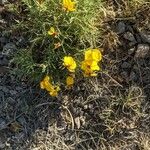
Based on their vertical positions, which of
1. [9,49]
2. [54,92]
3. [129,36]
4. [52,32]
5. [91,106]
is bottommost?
[91,106]

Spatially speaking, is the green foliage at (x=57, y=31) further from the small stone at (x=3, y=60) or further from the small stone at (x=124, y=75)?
the small stone at (x=124, y=75)

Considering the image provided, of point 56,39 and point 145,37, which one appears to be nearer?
point 56,39

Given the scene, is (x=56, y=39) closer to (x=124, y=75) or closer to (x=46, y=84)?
(x=46, y=84)

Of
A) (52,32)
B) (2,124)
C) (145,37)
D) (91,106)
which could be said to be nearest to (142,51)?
(145,37)

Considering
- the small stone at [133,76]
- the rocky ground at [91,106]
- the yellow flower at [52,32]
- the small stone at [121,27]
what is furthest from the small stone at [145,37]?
the yellow flower at [52,32]

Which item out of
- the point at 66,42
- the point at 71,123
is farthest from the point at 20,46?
the point at 71,123

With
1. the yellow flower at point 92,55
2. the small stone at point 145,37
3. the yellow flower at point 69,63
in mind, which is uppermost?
the yellow flower at point 92,55

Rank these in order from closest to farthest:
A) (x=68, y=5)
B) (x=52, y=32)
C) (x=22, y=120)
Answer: (x=68, y=5) → (x=52, y=32) → (x=22, y=120)
